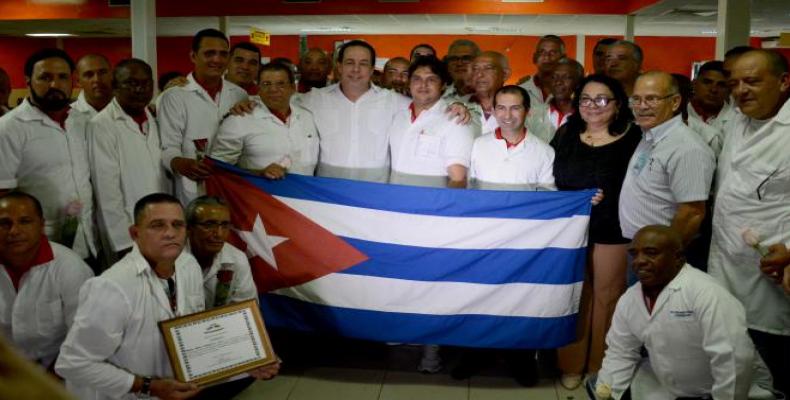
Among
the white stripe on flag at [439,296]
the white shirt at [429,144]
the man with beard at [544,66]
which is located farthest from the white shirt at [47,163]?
the man with beard at [544,66]

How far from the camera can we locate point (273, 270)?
4.07 meters

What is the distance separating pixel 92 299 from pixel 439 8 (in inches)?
387

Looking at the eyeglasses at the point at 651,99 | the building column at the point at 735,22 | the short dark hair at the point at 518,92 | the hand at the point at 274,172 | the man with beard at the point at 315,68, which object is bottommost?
Answer: the hand at the point at 274,172

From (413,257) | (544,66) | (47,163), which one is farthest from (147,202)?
(544,66)

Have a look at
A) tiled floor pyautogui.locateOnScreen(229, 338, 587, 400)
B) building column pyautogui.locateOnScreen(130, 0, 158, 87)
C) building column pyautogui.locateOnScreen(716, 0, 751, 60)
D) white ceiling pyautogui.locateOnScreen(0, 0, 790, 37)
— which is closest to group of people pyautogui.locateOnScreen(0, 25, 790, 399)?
tiled floor pyautogui.locateOnScreen(229, 338, 587, 400)

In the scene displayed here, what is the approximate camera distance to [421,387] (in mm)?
4066

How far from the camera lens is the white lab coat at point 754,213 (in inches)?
120

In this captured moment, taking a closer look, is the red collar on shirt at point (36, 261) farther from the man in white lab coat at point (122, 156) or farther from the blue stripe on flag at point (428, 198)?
the blue stripe on flag at point (428, 198)

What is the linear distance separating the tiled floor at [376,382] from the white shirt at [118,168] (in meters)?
1.13

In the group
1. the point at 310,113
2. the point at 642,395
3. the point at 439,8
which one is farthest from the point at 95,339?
the point at 439,8

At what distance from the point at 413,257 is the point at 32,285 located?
71.8 inches

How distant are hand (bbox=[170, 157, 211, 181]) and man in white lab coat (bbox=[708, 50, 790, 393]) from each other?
8.45 ft

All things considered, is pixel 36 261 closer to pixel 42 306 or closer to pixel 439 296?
pixel 42 306

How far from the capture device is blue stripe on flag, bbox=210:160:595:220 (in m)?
3.85
